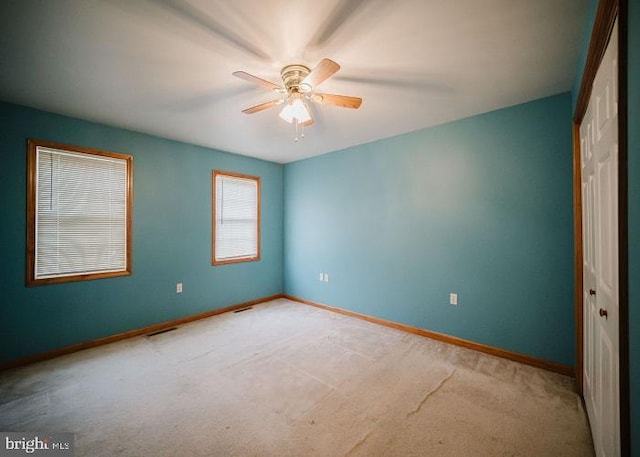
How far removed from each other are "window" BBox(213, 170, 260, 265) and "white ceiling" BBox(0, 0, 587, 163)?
1485mm

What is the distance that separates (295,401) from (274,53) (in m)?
2.51

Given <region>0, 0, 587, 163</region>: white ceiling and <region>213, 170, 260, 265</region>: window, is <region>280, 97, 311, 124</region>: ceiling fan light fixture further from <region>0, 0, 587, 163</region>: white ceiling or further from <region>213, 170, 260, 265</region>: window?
<region>213, 170, 260, 265</region>: window

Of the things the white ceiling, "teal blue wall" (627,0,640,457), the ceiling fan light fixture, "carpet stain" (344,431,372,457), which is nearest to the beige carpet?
"carpet stain" (344,431,372,457)

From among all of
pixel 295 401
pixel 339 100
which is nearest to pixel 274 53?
pixel 339 100

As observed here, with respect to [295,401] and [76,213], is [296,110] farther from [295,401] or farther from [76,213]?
[76,213]

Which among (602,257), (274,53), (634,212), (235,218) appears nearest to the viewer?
(634,212)

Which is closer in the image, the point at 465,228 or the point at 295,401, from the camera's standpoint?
the point at 295,401

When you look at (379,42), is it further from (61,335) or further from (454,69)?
(61,335)

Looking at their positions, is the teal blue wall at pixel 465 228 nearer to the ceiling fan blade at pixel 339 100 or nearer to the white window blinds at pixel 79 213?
the ceiling fan blade at pixel 339 100

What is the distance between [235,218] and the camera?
4359mm

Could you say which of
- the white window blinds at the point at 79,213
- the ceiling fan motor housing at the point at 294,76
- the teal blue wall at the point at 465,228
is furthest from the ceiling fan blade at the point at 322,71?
the white window blinds at the point at 79,213

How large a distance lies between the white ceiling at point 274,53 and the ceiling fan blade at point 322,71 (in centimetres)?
20

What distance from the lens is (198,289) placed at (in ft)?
12.7

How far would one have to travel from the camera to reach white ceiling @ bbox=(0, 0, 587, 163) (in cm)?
146
